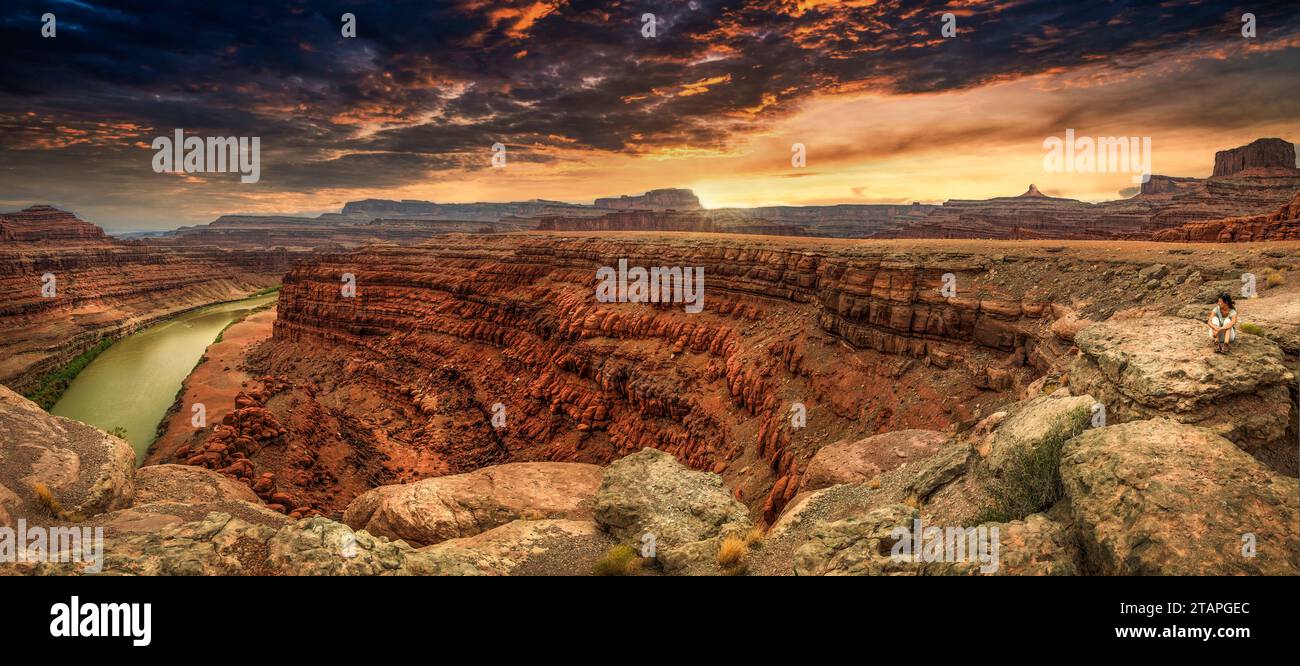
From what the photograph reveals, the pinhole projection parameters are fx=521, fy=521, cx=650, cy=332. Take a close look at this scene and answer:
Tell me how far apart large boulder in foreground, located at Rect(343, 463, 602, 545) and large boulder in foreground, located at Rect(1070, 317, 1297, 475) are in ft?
37.5

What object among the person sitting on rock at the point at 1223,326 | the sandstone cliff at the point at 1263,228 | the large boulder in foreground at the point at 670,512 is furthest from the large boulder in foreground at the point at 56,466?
the sandstone cliff at the point at 1263,228

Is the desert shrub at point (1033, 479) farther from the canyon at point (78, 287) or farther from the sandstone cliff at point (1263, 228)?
the canyon at point (78, 287)

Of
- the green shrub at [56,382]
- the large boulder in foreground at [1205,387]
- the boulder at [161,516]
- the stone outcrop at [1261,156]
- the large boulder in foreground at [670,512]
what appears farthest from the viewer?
the stone outcrop at [1261,156]

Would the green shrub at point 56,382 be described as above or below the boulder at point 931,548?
below

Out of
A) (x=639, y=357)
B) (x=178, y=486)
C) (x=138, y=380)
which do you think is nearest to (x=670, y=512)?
(x=178, y=486)

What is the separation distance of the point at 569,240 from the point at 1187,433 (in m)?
41.2

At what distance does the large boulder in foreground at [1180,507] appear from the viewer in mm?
4715

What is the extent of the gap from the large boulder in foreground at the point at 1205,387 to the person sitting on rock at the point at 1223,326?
0.35 ft

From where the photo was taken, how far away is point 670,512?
1088 centimetres

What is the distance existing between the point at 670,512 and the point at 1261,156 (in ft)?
470

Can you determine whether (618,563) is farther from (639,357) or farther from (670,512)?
(639,357)

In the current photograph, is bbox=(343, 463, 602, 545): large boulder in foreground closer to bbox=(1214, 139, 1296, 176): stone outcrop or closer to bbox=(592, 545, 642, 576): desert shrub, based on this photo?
bbox=(592, 545, 642, 576): desert shrub
